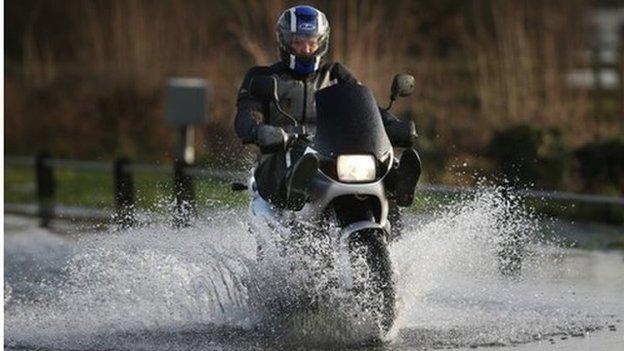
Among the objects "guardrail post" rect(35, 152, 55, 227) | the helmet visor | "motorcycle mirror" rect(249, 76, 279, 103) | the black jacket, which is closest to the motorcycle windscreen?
"motorcycle mirror" rect(249, 76, 279, 103)

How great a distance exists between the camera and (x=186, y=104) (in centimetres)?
2581

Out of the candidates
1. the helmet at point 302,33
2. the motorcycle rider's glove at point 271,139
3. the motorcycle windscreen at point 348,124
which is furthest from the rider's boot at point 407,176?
the helmet at point 302,33

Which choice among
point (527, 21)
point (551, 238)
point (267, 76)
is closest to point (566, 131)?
point (527, 21)

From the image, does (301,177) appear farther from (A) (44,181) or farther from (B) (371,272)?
(A) (44,181)

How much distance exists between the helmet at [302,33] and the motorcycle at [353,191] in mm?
525

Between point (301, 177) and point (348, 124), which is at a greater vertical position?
point (348, 124)

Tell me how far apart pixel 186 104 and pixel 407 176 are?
15161 millimetres

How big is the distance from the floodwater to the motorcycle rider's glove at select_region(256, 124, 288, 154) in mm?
609

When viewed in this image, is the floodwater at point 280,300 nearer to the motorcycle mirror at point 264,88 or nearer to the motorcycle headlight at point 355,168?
the motorcycle headlight at point 355,168

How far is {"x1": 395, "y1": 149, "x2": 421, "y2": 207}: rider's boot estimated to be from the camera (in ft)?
35.3

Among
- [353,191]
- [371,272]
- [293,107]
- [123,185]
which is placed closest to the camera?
[371,272]

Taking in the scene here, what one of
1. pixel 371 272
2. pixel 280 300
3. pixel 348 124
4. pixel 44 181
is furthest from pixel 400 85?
pixel 44 181

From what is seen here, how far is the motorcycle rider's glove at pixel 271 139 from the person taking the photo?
10766 mm

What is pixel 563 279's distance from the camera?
14445 mm
